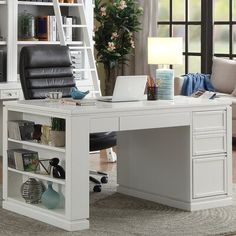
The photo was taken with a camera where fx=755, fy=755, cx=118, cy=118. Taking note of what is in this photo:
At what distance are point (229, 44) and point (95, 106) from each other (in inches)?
186

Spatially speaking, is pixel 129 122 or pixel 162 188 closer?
pixel 129 122

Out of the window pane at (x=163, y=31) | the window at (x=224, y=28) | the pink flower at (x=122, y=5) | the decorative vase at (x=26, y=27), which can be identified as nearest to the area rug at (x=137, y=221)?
the decorative vase at (x=26, y=27)

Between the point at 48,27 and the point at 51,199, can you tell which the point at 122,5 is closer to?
the point at 48,27

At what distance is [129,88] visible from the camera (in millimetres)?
5141

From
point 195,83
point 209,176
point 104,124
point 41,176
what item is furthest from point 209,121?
point 195,83

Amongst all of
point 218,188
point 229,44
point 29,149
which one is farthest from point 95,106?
point 229,44

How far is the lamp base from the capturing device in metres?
5.33

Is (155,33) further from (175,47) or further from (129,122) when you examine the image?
(129,122)

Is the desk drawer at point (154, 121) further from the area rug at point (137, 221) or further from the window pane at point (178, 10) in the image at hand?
the window pane at point (178, 10)

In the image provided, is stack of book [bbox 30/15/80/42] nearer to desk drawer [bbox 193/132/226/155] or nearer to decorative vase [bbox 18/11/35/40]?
decorative vase [bbox 18/11/35/40]

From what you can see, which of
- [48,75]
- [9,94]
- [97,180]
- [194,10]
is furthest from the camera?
[194,10]

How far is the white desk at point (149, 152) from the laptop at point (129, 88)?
6.0 inches

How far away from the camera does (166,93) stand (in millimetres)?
5367

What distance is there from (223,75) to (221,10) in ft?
3.11
